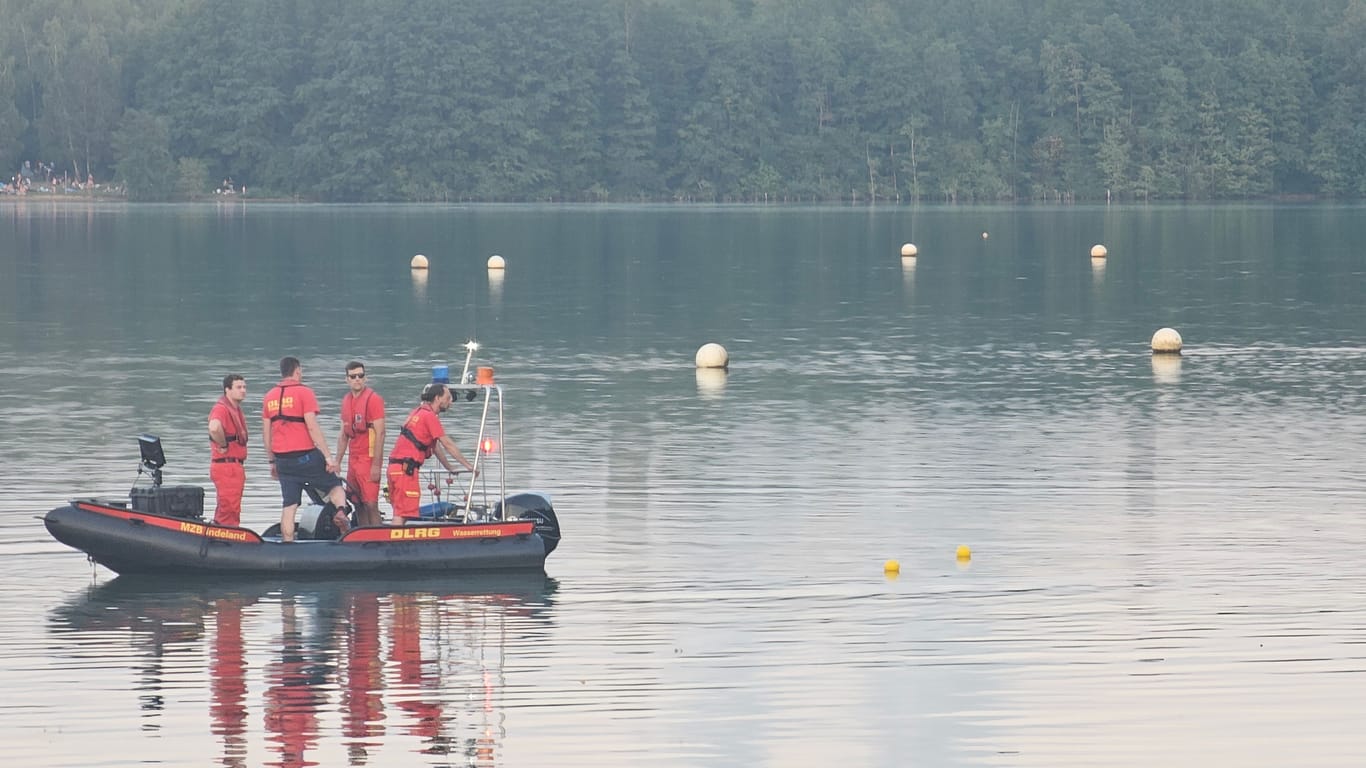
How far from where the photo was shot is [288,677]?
20.3 meters

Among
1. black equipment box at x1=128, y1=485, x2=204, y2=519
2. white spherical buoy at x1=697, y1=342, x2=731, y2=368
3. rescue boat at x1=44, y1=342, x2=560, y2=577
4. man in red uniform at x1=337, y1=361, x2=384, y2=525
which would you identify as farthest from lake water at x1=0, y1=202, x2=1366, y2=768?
man in red uniform at x1=337, y1=361, x2=384, y2=525

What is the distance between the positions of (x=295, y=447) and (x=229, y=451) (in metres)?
0.70

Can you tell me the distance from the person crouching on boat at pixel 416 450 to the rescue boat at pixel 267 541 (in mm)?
258

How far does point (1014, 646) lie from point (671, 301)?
53.5 m

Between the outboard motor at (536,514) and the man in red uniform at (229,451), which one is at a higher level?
the man in red uniform at (229,451)

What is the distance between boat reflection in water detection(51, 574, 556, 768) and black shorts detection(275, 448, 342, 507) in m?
1.10

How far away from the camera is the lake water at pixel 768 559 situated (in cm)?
1850

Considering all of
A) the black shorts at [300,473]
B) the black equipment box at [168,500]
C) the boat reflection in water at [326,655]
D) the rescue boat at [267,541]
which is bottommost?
the boat reflection in water at [326,655]

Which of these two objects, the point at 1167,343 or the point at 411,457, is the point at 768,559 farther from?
the point at 1167,343

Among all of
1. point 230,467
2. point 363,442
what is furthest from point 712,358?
point 230,467

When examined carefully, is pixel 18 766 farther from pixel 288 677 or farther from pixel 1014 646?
pixel 1014 646

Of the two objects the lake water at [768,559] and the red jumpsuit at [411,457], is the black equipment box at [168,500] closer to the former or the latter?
the lake water at [768,559]

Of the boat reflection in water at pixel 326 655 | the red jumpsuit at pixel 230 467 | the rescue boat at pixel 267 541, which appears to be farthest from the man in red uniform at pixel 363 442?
the boat reflection in water at pixel 326 655

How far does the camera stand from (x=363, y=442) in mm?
25375
